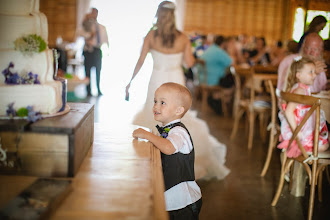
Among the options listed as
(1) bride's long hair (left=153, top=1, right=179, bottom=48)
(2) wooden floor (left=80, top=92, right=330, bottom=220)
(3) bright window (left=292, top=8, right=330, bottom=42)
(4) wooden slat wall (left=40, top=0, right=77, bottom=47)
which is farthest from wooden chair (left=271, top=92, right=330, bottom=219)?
(4) wooden slat wall (left=40, top=0, right=77, bottom=47)

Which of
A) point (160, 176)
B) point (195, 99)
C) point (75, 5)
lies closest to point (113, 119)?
point (195, 99)

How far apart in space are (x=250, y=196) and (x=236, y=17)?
41.9 feet

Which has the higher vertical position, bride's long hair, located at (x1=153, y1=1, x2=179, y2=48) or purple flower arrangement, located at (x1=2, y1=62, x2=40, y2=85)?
bride's long hair, located at (x1=153, y1=1, x2=179, y2=48)

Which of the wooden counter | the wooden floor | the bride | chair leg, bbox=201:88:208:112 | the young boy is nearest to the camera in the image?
the wooden counter

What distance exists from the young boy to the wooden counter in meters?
0.19

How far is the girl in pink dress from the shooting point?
9.86 feet

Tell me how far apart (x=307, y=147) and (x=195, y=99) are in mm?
6139

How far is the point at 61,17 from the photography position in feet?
48.6

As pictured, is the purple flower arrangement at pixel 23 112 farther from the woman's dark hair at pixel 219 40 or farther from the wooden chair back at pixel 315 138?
the woman's dark hair at pixel 219 40

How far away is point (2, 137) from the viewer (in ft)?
4.58

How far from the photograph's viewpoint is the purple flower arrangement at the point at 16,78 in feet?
5.26

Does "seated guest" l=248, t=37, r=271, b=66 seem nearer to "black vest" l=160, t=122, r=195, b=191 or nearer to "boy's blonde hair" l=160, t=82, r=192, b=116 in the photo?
"boy's blonde hair" l=160, t=82, r=192, b=116

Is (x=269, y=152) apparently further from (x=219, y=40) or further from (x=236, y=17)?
(x=236, y=17)

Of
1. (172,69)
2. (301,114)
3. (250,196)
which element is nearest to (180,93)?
(301,114)
